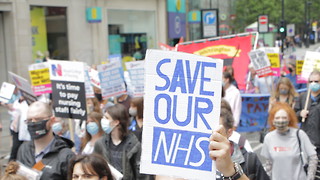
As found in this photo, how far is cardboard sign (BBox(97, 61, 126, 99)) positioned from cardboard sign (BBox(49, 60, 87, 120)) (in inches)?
61.6

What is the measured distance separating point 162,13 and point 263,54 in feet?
52.6

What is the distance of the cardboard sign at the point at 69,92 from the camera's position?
6379 mm

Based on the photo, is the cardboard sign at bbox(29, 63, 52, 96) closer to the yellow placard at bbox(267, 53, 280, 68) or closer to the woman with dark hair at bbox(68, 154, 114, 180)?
the woman with dark hair at bbox(68, 154, 114, 180)

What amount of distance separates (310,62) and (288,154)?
426 cm

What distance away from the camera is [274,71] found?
12.3m

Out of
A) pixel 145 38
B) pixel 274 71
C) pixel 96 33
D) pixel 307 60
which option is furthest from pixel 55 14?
pixel 307 60

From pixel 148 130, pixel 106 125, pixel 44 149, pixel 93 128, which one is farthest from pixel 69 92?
pixel 148 130

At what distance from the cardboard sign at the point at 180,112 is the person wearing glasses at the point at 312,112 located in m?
4.20

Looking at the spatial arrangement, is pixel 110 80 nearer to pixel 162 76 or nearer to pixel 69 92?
pixel 69 92

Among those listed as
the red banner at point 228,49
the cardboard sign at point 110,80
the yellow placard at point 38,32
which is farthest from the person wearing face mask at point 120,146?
the yellow placard at point 38,32

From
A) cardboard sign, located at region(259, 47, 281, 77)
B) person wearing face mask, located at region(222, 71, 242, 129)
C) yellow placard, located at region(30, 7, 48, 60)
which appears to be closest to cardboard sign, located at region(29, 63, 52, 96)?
person wearing face mask, located at region(222, 71, 242, 129)

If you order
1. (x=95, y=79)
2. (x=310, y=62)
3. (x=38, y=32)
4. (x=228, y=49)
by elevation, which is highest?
(x=38, y=32)

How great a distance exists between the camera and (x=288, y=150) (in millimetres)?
5277

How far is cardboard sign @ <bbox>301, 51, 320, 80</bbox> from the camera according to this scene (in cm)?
895
